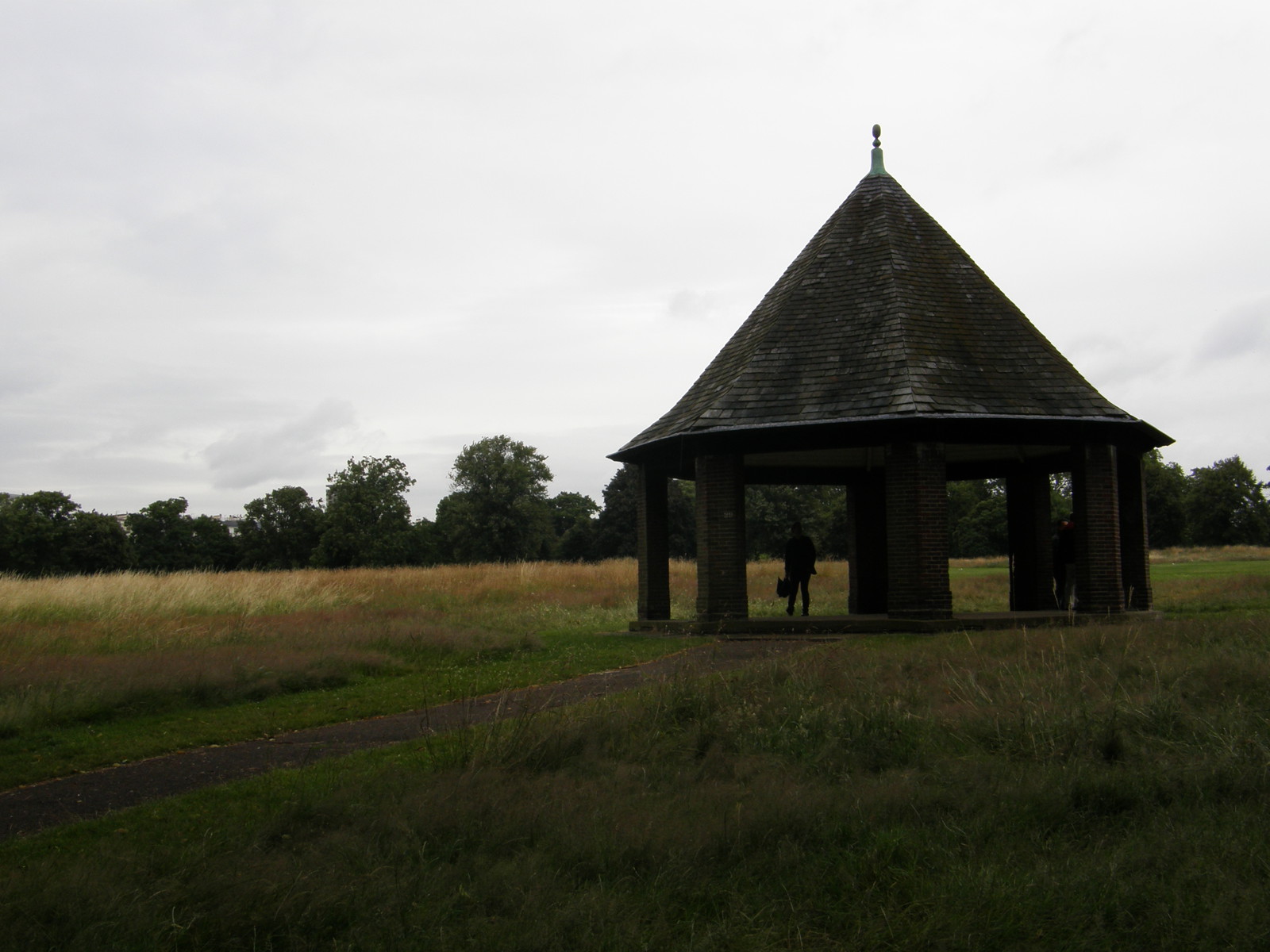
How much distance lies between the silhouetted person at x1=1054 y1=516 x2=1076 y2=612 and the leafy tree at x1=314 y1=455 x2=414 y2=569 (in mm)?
56148

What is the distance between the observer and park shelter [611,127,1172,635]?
1585 cm

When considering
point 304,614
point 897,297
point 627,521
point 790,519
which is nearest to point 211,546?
point 627,521

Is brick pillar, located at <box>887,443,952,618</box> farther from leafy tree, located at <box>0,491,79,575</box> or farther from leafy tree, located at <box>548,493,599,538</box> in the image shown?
leafy tree, located at <box>548,493,599,538</box>

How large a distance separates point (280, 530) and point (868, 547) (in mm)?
67190

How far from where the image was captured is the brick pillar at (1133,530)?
1886cm

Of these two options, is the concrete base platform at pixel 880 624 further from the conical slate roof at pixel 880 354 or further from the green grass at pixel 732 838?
the green grass at pixel 732 838

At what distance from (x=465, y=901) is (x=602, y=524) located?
78441 mm

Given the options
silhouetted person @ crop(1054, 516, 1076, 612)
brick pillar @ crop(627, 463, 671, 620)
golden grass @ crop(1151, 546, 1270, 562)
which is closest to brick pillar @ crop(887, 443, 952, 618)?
silhouetted person @ crop(1054, 516, 1076, 612)

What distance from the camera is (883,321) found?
17297 millimetres

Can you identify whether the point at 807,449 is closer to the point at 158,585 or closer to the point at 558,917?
the point at 558,917

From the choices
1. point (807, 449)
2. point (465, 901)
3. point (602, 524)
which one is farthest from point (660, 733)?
point (602, 524)

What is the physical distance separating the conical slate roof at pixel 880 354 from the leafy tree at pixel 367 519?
5314 cm

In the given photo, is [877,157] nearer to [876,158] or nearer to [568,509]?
[876,158]

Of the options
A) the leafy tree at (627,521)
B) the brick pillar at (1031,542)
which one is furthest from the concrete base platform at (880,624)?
the leafy tree at (627,521)
